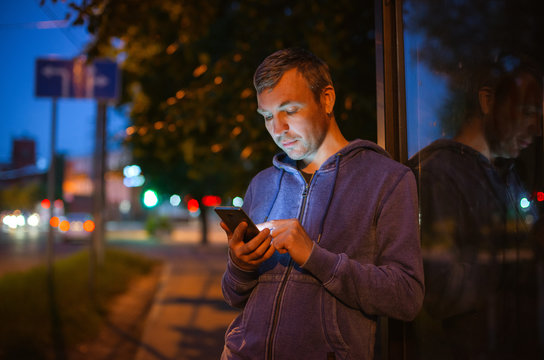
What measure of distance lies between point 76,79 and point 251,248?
7.51 m

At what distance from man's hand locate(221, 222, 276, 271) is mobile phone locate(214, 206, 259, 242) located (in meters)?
0.02

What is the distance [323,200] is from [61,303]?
730 centimetres

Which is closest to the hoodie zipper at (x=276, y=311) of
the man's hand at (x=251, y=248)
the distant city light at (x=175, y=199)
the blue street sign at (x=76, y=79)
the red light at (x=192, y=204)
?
the man's hand at (x=251, y=248)

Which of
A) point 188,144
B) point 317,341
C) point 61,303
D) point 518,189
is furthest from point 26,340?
point 518,189

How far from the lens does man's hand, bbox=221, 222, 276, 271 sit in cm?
171

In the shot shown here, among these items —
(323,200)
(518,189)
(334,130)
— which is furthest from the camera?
(334,130)

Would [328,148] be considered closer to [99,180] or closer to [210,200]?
[99,180]

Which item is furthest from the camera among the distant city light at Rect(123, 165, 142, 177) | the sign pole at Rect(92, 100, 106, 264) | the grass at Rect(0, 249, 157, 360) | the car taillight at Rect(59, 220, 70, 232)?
the car taillight at Rect(59, 220, 70, 232)

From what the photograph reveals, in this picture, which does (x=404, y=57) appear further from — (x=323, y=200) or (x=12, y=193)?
(x=12, y=193)

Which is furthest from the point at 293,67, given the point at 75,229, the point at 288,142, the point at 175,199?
the point at 75,229

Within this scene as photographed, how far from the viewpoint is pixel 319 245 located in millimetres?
1802

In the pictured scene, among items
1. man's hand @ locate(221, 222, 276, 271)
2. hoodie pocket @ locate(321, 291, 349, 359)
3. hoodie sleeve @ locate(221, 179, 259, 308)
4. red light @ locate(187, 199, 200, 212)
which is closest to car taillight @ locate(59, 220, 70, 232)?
red light @ locate(187, 199, 200, 212)

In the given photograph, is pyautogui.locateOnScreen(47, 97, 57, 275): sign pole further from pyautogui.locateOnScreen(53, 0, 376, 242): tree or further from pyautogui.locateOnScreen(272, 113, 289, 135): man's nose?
pyautogui.locateOnScreen(272, 113, 289, 135): man's nose

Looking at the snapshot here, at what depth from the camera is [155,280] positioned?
528 inches
